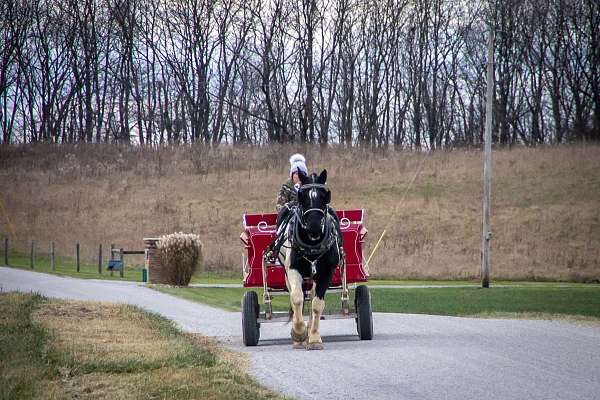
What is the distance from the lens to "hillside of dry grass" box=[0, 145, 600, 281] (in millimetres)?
47406

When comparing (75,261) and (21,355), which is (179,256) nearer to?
(75,261)

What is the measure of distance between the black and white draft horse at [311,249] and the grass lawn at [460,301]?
8.42 m

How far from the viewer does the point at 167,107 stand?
75.2 meters

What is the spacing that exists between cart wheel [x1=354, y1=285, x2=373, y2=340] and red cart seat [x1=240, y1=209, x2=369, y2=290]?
66 cm

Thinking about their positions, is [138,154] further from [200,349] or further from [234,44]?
[200,349]

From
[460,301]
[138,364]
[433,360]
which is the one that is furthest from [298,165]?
[460,301]

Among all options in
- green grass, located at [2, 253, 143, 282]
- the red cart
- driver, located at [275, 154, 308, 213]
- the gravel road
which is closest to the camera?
the gravel road

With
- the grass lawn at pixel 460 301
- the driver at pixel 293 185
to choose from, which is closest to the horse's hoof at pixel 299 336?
the driver at pixel 293 185

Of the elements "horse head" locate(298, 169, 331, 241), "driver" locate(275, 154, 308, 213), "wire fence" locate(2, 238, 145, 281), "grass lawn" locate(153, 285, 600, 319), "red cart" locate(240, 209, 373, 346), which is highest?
"driver" locate(275, 154, 308, 213)

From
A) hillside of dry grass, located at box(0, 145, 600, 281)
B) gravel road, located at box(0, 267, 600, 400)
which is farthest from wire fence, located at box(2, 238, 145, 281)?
gravel road, located at box(0, 267, 600, 400)

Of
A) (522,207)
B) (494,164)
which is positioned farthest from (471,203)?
(494,164)

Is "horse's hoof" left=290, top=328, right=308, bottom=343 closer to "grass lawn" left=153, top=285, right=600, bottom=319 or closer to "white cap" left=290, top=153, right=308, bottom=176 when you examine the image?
"white cap" left=290, top=153, right=308, bottom=176

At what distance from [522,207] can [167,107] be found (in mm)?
31259

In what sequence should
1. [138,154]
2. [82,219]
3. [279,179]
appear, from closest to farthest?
[82,219]
[279,179]
[138,154]
